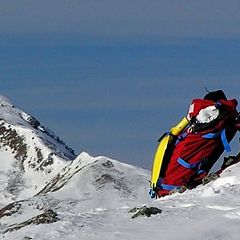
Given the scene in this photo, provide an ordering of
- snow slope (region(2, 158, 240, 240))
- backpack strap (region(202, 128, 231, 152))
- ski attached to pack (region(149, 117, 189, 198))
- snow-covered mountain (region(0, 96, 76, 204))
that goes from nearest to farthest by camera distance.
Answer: snow slope (region(2, 158, 240, 240)), backpack strap (region(202, 128, 231, 152)), ski attached to pack (region(149, 117, 189, 198)), snow-covered mountain (region(0, 96, 76, 204))

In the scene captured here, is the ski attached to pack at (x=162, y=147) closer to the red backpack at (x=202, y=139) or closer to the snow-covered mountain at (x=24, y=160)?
the red backpack at (x=202, y=139)

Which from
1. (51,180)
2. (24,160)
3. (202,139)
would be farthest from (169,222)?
(24,160)

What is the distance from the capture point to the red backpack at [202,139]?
15406mm

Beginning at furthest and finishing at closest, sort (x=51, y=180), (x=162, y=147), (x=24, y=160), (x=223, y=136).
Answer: (x=24, y=160)
(x=51, y=180)
(x=162, y=147)
(x=223, y=136)

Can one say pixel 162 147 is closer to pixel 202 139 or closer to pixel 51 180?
pixel 202 139

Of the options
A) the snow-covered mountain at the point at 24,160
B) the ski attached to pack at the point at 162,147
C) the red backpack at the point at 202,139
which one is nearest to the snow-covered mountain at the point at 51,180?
the snow-covered mountain at the point at 24,160

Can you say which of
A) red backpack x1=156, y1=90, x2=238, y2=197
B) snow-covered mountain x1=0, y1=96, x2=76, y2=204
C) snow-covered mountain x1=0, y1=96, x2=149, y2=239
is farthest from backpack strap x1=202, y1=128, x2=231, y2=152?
snow-covered mountain x1=0, y1=96, x2=76, y2=204

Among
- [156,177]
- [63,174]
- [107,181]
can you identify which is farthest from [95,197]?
[156,177]

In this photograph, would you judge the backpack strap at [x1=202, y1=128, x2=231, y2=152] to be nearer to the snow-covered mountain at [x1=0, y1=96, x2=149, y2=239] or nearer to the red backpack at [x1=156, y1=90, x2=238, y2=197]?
the red backpack at [x1=156, y1=90, x2=238, y2=197]

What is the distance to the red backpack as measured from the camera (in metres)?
15.4

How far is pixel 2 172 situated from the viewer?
597 feet

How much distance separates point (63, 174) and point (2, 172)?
50.3 metres

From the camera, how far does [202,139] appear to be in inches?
612

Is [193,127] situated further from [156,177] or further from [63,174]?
[63,174]
